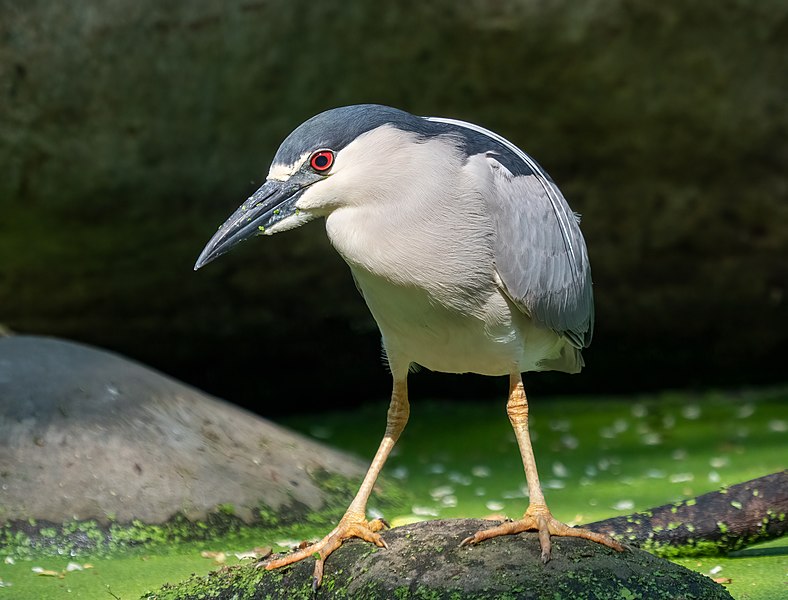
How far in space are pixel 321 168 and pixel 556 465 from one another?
2.69 metres

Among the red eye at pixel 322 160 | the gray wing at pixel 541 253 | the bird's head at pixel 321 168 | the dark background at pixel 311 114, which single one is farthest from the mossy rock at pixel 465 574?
the dark background at pixel 311 114

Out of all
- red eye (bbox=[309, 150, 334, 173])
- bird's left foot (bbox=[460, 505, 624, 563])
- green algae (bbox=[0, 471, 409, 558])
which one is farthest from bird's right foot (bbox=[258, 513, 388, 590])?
red eye (bbox=[309, 150, 334, 173])

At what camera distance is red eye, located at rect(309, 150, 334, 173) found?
2.54m

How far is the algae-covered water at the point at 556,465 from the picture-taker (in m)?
3.16

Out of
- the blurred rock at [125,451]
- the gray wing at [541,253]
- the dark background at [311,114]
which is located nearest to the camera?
the gray wing at [541,253]

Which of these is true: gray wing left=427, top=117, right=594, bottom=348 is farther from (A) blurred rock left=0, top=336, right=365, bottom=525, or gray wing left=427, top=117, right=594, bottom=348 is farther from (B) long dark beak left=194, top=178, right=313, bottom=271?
(A) blurred rock left=0, top=336, right=365, bottom=525

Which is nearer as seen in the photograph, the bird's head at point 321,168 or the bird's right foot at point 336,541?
the bird's head at point 321,168

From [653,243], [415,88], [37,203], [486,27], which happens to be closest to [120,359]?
[37,203]

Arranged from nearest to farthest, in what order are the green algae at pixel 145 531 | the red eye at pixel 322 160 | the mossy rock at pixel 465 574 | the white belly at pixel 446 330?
the mossy rock at pixel 465 574, the red eye at pixel 322 160, the white belly at pixel 446 330, the green algae at pixel 145 531

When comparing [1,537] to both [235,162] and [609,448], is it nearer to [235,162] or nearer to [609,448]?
[235,162]

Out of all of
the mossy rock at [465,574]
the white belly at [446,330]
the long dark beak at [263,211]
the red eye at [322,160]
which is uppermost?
the red eye at [322,160]

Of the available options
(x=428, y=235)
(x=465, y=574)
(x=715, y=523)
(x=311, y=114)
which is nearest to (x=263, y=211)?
(x=428, y=235)

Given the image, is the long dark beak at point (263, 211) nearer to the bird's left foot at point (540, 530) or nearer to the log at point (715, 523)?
the bird's left foot at point (540, 530)

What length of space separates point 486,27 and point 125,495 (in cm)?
289
